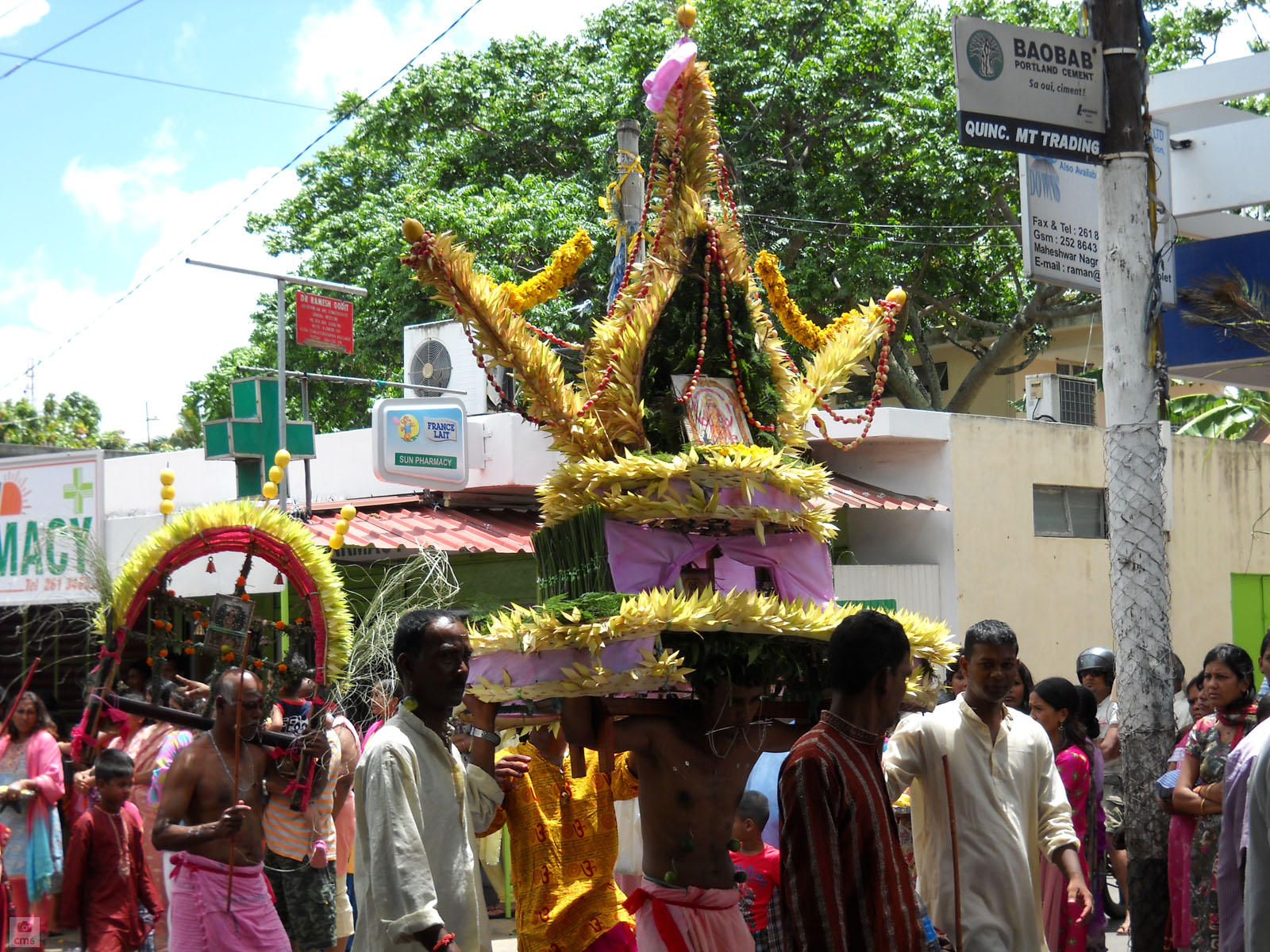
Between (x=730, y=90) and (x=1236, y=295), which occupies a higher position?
(x=730, y=90)

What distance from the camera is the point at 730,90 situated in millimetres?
20266

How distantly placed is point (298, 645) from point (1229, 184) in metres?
6.82

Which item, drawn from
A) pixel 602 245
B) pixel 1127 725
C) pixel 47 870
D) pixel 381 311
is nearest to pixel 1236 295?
pixel 1127 725

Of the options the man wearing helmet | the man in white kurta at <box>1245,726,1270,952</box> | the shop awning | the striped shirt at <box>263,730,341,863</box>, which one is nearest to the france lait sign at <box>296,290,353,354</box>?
the shop awning

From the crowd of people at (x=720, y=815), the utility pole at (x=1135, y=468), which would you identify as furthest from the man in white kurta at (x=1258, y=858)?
the utility pole at (x=1135, y=468)

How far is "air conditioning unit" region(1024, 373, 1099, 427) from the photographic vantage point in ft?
64.0

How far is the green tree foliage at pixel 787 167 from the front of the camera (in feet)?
65.1

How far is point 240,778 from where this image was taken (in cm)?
604

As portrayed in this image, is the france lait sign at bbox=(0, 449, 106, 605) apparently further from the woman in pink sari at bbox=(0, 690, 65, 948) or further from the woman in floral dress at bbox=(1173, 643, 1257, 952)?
the woman in floral dress at bbox=(1173, 643, 1257, 952)

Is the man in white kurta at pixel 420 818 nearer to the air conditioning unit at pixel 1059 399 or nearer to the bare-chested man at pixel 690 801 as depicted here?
the bare-chested man at pixel 690 801

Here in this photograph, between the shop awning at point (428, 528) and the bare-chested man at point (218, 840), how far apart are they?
6.06 meters

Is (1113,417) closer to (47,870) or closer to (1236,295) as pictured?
(1236,295)

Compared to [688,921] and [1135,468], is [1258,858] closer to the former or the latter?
[688,921]

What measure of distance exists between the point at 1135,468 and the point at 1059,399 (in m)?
13.3
